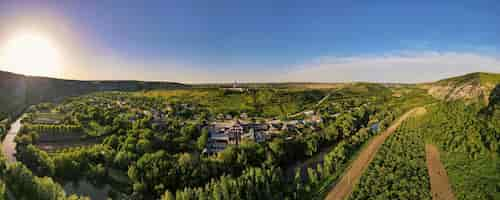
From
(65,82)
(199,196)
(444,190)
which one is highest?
(65,82)

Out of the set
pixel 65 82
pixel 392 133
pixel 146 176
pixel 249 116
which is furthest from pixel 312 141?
pixel 65 82

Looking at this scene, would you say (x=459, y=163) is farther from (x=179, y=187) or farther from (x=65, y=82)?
(x=65, y=82)

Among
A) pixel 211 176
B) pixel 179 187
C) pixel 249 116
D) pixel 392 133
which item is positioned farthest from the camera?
pixel 249 116

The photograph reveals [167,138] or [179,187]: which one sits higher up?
[167,138]

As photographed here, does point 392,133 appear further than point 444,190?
Yes

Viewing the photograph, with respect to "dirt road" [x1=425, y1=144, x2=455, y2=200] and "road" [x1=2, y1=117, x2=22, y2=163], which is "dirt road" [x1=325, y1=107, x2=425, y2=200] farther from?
"road" [x1=2, y1=117, x2=22, y2=163]

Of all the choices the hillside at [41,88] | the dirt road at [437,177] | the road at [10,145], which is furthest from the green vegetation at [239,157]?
the hillside at [41,88]

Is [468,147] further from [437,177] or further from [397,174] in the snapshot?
[397,174]

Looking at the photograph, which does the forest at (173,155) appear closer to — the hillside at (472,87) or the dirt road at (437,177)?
the dirt road at (437,177)

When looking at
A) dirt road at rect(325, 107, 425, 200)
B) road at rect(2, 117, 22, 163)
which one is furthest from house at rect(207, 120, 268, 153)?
road at rect(2, 117, 22, 163)
